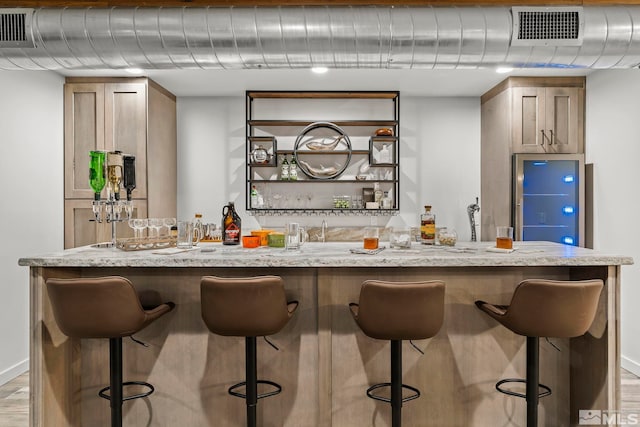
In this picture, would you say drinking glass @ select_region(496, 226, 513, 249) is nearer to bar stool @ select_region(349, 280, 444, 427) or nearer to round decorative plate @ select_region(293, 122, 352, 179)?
bar stool @ select_region(349, 280, 444, 427)

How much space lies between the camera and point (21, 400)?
3.12 metres

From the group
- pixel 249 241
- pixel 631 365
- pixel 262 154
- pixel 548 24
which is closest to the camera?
pixel 548 24

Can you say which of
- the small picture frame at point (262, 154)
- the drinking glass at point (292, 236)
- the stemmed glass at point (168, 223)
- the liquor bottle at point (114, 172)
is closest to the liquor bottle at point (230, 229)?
the stemmed glass at point (168, 223)

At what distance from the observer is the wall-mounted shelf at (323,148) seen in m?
4.79

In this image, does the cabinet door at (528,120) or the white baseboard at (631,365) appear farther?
the cabinet door at (528,120)

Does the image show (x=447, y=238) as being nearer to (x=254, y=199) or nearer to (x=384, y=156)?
(x=384, y=156)

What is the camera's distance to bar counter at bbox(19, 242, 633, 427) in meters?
2.47

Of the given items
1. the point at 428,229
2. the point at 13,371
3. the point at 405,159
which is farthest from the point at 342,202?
the point at 13,371

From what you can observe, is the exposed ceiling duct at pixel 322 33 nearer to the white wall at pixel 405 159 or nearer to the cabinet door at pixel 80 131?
the cabinet door at pixel 80 131

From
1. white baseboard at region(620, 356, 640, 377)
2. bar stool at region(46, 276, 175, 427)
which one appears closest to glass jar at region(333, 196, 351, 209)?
white baseboard at region(620, 356, 640, 377)

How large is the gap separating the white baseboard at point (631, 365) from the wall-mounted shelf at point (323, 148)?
2469 mm

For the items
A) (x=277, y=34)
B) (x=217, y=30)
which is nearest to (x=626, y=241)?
(x=277, y=34)

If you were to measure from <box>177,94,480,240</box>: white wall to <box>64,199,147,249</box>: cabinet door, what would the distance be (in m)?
0.91

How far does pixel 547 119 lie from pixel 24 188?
4.78 meters
